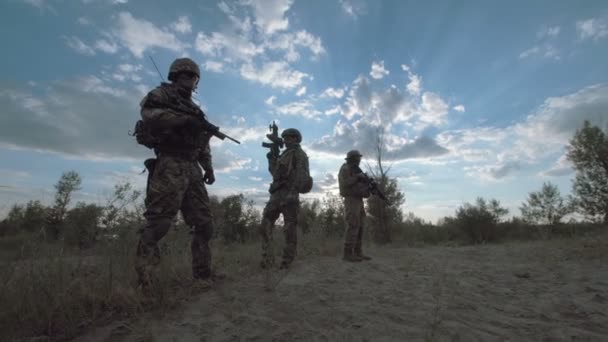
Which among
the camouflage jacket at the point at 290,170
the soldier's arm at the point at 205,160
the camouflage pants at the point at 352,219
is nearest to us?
the soldier's arm at the point at 205,160

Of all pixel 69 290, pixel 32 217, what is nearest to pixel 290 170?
pixel 69 290

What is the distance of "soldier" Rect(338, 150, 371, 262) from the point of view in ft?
18.9

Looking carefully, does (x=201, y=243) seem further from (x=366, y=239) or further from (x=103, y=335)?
(x=366, y=239)

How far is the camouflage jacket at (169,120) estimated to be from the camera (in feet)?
9.04

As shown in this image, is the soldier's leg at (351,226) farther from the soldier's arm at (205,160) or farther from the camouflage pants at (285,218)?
the soldier's arm at (205,160)

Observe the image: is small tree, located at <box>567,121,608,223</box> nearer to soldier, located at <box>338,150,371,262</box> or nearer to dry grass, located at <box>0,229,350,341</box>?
soldier, located at <box>338,150,371,262</box>

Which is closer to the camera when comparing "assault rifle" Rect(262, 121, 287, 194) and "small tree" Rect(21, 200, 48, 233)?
"assault rifle" Rect(262, 121, 287, 194)

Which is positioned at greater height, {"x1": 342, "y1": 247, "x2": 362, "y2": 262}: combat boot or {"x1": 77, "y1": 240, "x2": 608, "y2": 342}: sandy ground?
{"x1": 342, "y1": 247, "x2": 362, "y2": 262}: combat boot

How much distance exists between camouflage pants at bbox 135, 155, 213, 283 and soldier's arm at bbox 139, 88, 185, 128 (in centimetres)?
36

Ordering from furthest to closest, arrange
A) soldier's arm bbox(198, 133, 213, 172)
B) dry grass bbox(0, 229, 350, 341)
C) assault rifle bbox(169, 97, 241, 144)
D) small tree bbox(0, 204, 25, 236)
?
small tree bbox(0, 204, 25, 236) < soldier's arm bbox(198, 133, 213, 172) < assault rifle bbox(169, 97, 241, 144) < dry grass bbox(0, 229, 350, 341)

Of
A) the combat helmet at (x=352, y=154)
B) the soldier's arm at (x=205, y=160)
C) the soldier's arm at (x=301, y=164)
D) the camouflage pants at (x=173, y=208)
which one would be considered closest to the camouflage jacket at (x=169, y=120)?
the camouflage pants at (x=173, y=208)

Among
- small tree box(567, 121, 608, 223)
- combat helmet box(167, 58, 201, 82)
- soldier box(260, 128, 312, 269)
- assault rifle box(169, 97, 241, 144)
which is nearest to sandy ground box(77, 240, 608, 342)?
soldier box(260, 128, 312, 269)

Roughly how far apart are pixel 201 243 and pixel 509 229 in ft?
58.4

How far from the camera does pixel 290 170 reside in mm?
4762
